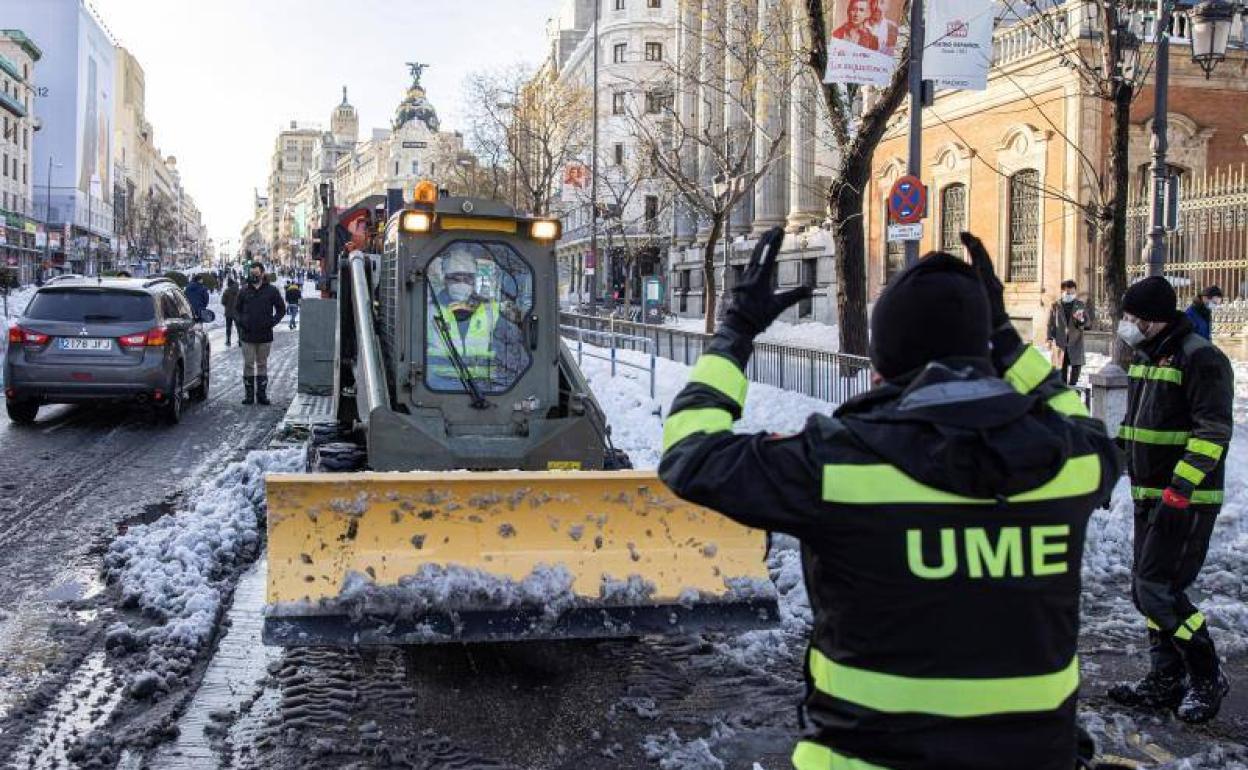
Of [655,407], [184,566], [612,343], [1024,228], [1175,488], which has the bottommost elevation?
[184,566]

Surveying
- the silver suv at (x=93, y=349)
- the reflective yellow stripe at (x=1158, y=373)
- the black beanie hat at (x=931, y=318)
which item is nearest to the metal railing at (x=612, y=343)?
the silver suv at (x=93, y=349)

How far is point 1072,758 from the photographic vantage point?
229 cm

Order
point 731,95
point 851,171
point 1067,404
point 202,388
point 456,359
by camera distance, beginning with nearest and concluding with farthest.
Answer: point 1067,404 → point 456,359 → point 851,171 → point 202,388 → point 731,95

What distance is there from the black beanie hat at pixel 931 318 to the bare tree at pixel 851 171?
11309 mm

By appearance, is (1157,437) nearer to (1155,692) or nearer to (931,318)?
(1155,692)

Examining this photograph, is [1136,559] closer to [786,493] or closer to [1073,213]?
[786,493]

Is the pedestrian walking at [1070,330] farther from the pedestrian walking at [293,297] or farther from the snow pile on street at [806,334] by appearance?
the pedestrian walking at [293,297]

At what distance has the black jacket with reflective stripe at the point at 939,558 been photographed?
2.15 m

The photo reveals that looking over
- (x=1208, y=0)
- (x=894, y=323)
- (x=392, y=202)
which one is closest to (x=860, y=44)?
(x=1208, y=0)

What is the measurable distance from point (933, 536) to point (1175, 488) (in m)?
3.68

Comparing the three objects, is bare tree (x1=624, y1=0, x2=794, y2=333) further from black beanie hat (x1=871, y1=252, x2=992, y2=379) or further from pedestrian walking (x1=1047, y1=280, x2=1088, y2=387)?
black beanie hat (x1=871, y1=252, x2=992, y2=379)

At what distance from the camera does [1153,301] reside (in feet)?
18.0

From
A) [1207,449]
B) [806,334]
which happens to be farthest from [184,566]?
[806,334]

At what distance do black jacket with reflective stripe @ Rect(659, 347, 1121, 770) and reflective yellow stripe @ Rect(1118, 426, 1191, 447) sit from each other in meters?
3.56
